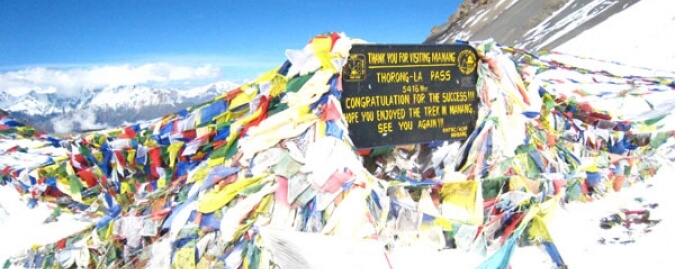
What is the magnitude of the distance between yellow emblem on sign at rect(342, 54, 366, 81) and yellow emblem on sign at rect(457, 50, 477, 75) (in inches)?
58.4

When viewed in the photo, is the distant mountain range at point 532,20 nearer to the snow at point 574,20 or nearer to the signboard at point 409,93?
the snow at point 574,20

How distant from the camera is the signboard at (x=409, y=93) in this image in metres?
6.79

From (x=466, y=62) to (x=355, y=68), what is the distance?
1.72m

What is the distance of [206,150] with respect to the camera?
7.15 metres

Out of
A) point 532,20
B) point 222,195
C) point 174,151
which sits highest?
point 532,20

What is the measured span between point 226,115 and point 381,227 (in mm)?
2554

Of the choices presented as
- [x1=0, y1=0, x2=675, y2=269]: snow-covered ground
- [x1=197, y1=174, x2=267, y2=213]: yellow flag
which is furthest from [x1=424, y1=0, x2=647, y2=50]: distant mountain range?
[x1=197, y1=174, x2=267, y2=213]: yellow flag

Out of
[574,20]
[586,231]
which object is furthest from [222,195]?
[574,20]

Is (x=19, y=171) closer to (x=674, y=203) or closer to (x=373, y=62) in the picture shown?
(x=373, y=62)

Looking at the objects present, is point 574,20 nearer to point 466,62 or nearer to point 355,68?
point 466,62

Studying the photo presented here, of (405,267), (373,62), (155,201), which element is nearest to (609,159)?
(373,62)

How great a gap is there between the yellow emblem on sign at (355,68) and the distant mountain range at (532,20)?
28.2m

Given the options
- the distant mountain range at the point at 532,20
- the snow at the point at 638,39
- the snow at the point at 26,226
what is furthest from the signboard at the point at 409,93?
the distant mountain range at the point at 532,20

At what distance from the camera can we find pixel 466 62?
7590 mm
